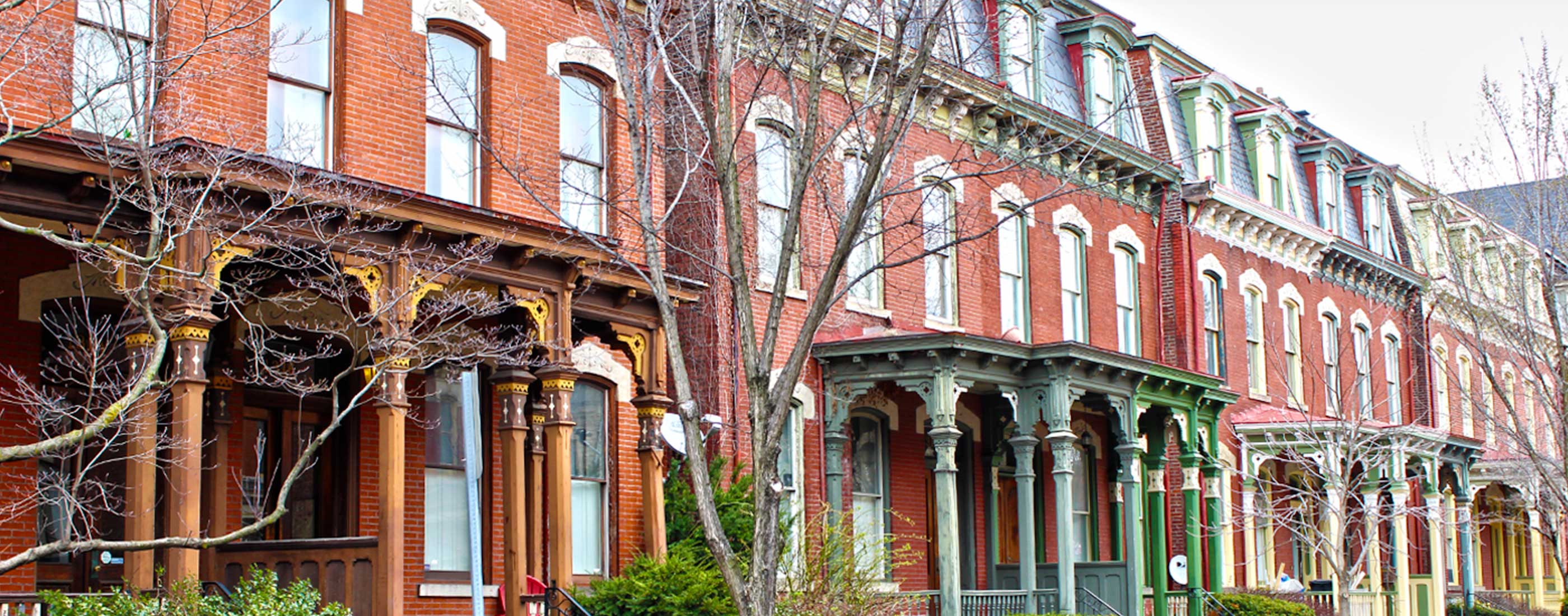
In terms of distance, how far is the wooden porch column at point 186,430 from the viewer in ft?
40.6

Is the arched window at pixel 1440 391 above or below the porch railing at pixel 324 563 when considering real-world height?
above

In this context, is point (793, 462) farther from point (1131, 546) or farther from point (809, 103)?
point (809, 103)

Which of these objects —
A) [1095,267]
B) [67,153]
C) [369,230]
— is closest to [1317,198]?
[1095,267]

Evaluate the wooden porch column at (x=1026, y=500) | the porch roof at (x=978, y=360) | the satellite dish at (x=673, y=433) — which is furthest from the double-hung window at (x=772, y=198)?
the wooden porch column at (x=1026, y=500)

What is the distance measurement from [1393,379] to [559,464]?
87.8 ft

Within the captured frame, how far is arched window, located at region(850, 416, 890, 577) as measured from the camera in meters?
22.6

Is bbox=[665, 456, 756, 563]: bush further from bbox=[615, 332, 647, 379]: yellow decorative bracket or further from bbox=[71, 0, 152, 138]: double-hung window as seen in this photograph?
bbox=[71, 0, 152, 138]: double-hung window

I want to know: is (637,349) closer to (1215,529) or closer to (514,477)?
(514,477)

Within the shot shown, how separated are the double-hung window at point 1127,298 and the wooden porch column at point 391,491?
640 inches

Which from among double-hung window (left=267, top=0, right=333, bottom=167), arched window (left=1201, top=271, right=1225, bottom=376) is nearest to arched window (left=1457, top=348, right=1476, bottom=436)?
arched window (left=1201, top=271, right=1225, bottom=376)

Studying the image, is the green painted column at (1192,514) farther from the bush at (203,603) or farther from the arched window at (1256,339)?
the bush at (203,603)

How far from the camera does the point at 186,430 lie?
12602 mm

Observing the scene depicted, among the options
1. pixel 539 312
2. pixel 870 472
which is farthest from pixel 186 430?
pixel 870 472

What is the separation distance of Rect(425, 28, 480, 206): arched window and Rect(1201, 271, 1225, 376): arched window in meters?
15.9
